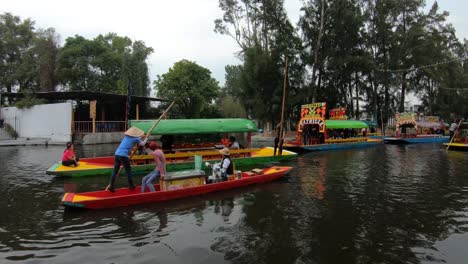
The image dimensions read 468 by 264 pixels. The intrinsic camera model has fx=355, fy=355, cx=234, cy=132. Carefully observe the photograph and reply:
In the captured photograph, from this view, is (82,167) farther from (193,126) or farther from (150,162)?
(193,126)

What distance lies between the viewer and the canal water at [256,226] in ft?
23.3

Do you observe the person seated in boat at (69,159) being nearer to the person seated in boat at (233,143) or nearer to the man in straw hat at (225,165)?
the man in straw hat at (225,165)

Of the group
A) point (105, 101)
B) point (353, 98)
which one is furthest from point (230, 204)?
point (353, 98)

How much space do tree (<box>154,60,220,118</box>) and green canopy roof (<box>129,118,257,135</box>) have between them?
31.3m

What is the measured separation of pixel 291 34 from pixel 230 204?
3765 centimetres

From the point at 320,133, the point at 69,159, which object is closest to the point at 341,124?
the point at 320,133

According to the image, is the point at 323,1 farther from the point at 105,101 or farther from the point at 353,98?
the point at 105,101

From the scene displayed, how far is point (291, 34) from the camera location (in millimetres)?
45000

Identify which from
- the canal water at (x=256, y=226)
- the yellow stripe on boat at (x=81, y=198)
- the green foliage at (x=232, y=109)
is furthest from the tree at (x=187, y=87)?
the yellow stripe on boat at (x=81, y=198)

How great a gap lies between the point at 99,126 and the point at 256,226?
34513 millimetres

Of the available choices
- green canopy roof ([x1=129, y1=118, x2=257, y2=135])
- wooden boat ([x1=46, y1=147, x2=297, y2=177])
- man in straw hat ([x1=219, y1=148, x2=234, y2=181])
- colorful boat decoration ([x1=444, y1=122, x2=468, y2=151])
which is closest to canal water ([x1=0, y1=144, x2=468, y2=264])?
man in straw hat ([x1=219, y1=148, x2=234, y2=181])

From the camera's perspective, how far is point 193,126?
1752cm

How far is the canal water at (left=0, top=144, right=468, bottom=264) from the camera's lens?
711cm

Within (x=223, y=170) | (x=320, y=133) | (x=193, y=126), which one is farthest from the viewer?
(x=320, y=133)
